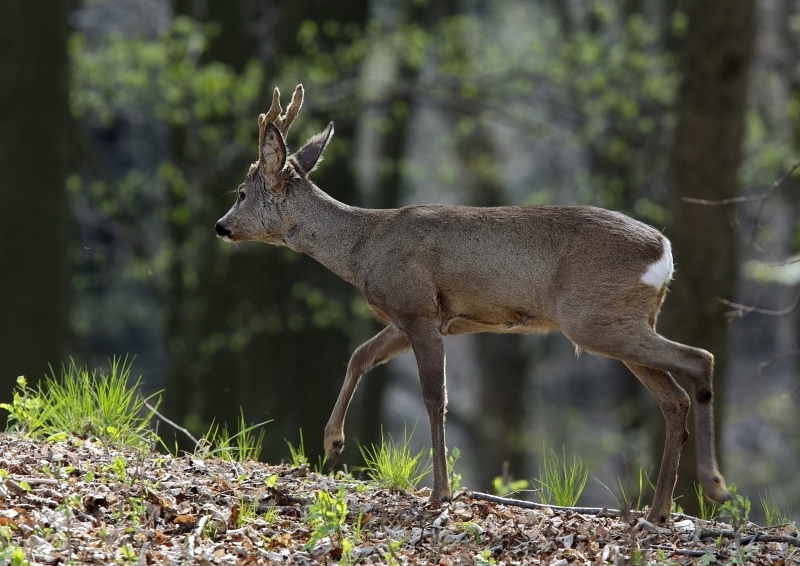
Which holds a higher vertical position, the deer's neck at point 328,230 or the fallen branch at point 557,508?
the deer's neck at point 328,230

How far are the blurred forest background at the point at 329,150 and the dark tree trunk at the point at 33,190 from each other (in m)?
0.02

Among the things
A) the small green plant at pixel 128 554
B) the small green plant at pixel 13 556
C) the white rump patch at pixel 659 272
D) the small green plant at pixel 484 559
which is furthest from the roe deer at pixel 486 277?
the small green plant at pixel 13 556

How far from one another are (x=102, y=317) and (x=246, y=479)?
1666cm

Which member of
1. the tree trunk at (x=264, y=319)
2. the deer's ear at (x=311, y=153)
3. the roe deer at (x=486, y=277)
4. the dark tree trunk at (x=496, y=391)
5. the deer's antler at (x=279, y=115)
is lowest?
the dark tree trunk at (x=496, y=391)

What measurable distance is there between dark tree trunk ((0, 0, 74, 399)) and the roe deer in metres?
5.49

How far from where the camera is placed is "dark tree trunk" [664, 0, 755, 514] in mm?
10508

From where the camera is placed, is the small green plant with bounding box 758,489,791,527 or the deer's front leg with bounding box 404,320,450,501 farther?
the deer's front leg with bounding box 404,320,450,501

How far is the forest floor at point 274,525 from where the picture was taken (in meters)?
5.14

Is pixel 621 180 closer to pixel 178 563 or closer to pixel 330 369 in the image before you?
pixel 330 369

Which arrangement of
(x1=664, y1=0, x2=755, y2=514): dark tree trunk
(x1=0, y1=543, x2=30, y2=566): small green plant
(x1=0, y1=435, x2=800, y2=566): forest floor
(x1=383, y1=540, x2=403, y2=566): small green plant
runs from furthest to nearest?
(x1=664, y1=0, x2=755, y2=514): dark tree trunk, (x1=0, y1=435, x2=800, y2=566): forest floor, (x1=383, y1=540, x2=403, y2=566): small green plant, (x1=0, y1=543, x2=30, y2=566): small green plant

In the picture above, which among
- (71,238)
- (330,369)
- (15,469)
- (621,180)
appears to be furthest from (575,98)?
(15,469)

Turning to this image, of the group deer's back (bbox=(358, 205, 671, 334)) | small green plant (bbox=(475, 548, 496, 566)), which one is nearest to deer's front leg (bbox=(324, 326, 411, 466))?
deer's back (bbox=(358, 205, 671, 334))

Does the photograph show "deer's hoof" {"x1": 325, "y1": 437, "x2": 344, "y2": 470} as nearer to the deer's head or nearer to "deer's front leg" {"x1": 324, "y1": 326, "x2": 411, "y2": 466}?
"deer's front leg" {"x1": 324, "y1": 326, "x2": 411, "y2": 466}

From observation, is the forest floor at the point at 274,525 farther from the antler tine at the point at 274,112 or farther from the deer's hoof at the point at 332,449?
the antler tine at the point at 274,112
